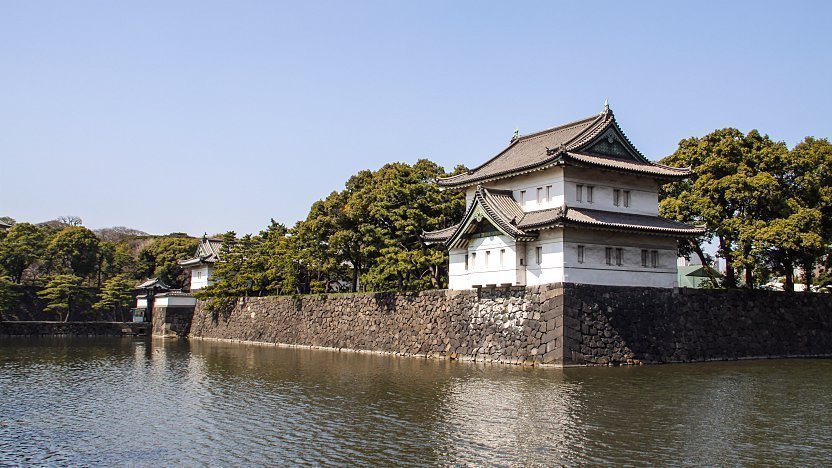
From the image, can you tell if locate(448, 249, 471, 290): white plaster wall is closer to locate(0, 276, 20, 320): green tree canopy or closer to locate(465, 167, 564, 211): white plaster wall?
locate(465, 167, 564, 211): white plaster wall

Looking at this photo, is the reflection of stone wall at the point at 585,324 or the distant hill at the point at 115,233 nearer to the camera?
the reflection of stone wall at the point at 585,324

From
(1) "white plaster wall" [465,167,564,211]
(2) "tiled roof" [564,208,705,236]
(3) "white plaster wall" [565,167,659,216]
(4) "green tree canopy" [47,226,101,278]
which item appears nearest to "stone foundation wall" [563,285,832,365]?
(2) "tiled roof" [564,208,705,236]

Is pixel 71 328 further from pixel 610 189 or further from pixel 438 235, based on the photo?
pixel 610 189

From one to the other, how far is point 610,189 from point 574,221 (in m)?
4.16

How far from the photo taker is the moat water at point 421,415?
14.0 m

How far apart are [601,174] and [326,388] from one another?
583 inches

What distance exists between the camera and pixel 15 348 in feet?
140

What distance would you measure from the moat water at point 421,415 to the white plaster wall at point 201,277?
30285mm

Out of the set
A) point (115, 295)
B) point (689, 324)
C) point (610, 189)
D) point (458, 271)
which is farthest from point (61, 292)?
point (689, 324)

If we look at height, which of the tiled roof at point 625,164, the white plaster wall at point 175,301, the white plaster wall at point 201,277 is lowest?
the white plaster wall at point 175,301

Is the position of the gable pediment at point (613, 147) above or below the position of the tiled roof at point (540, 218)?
above

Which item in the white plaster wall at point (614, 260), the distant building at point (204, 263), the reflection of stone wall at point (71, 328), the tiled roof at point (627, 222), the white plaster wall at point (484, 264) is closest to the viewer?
the tiled roof at point (627, 222)

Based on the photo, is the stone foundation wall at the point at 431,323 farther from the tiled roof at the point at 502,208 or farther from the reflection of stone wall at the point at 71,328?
the reflection of stone wall at the point at 71,328

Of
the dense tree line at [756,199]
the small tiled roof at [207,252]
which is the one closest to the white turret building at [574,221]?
the dense tree line at [756,199]
